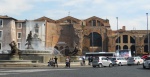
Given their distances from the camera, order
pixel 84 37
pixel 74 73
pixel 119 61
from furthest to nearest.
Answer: pixel 84 37 < pixel 119 61 < pixel 74 73

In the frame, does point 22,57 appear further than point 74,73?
Yes

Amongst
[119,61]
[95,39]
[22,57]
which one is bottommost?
[119,61]

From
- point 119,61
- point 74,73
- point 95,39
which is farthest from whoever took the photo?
point 95,39

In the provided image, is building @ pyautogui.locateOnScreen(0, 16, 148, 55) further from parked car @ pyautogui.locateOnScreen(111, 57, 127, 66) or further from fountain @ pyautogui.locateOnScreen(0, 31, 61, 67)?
fountain @ pyautogui.locateOnScreen(0, 31, 61, 67)

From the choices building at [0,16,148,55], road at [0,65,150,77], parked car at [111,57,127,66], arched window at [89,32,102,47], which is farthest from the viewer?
arched window at [89,32,102,47]

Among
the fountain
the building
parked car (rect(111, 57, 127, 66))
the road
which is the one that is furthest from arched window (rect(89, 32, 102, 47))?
the road

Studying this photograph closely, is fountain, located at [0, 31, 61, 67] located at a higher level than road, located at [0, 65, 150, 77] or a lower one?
higher

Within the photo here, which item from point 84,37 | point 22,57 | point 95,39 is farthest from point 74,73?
point 95,39

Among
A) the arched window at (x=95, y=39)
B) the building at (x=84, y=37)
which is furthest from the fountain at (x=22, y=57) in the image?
the arched window at (x=95, y=39)

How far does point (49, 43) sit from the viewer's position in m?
105

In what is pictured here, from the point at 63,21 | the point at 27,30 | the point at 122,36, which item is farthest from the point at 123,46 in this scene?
the point at 27,30

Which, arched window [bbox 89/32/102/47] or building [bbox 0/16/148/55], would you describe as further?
arched window [bbox 89/32/102/47]

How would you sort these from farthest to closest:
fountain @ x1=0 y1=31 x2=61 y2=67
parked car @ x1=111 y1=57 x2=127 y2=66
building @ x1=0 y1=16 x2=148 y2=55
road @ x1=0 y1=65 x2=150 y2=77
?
building @ x1=0 y1=16 x2=148 y2=55, parked car @ x1=111 y1=57 x2=127 y2=66, fountain @ x1=0 y1=31 x2=61 y2=67, road @ x1=0 y1=65 x2=150 y2=77

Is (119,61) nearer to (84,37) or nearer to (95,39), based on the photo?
(84,37)
